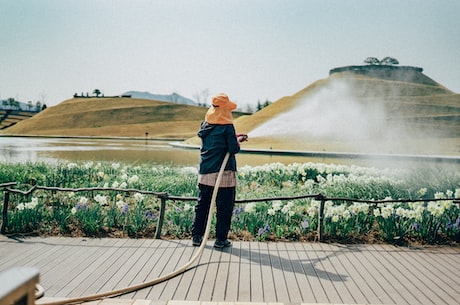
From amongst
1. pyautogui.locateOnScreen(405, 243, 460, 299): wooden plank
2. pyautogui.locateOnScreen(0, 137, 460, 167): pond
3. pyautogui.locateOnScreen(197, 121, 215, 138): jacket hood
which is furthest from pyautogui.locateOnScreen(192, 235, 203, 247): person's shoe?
pyautogui.locateOnScreen(0, 137, 460, 167): pond

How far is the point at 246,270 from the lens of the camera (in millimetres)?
4461

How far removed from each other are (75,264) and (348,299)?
2866 millimetres

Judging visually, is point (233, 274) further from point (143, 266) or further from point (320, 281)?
point (143, 266)

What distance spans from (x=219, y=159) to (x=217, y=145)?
18 centimetres

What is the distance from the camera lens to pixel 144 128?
63.8m

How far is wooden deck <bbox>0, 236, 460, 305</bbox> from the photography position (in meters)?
3.79

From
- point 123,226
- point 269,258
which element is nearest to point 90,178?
point 123,226

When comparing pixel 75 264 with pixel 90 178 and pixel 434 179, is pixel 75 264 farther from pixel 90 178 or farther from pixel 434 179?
pixel 434 179

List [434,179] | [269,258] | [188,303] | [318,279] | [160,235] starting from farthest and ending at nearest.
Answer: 1. [434,179]
2. [160,235]
3. [269,258]
4. [318,279]
5. [188,303]

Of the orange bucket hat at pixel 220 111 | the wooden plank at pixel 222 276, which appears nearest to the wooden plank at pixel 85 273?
the wooden plank at pixel 222 276

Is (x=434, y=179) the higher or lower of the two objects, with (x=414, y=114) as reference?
lower

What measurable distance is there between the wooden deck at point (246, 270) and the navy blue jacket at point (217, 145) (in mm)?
1034

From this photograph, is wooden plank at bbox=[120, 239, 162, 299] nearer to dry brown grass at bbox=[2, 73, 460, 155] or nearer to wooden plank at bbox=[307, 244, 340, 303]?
wooden plank at bbox=[307, 244, 340, 303]

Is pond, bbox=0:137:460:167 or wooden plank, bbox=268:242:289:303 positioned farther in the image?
pond, bbox=0:137:460:167
